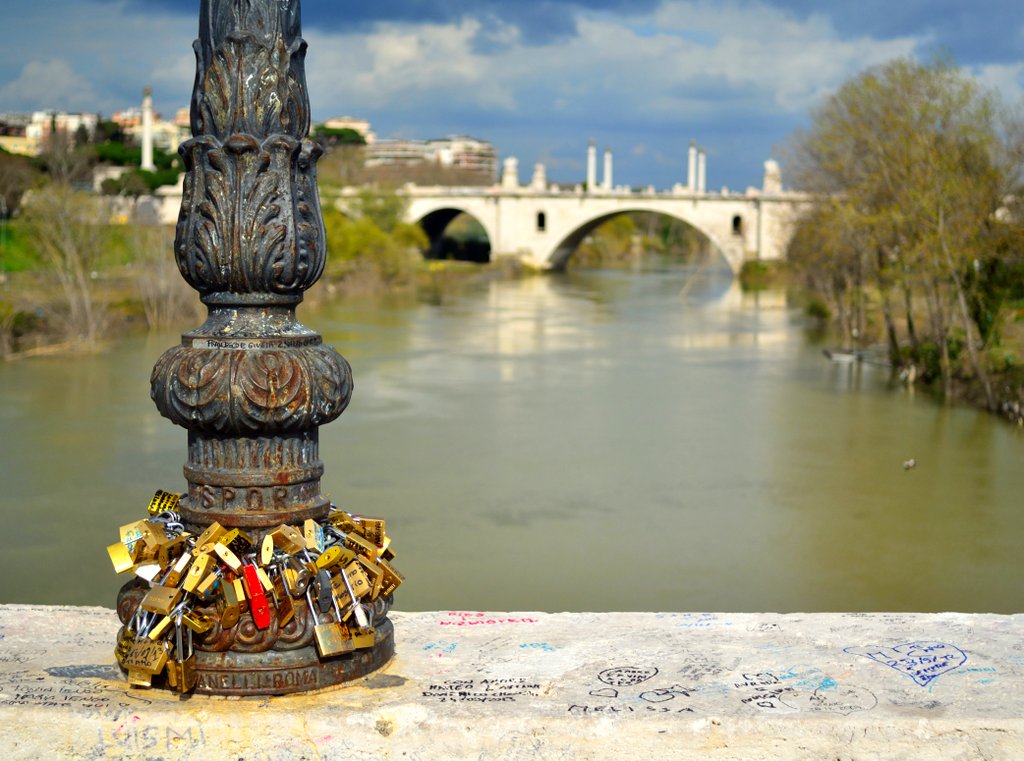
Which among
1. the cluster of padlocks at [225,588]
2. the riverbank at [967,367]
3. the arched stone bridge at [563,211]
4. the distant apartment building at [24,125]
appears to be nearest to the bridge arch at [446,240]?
the arched stone bridge at [563,211]

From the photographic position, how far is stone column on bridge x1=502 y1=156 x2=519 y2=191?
63000 mm

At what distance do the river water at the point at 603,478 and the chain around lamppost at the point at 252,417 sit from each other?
5666 mm

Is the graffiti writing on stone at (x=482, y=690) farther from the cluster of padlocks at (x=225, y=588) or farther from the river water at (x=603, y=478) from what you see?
the river water at (x=603, y=478)

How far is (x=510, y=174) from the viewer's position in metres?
64.0

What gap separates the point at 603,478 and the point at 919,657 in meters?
10.1

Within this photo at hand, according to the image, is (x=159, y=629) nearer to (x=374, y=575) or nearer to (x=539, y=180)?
(x=374, y=575)

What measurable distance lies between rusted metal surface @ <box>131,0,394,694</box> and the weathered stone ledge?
26cm

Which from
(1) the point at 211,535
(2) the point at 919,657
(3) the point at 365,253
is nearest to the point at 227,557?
(1) the point at 211,535

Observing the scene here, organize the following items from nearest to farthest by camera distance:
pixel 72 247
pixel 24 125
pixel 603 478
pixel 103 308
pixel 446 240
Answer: pixel 603 478
pixel 72 247
pixel 103 308
pixel 446 240
pixel 24 125

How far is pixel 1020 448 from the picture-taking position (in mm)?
15359

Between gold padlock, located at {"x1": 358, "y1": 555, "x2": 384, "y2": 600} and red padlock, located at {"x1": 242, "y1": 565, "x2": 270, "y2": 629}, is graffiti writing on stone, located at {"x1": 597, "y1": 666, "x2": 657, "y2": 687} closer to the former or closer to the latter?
gold padlock, located at {"x1": 358, "y1": 555, "x2": 384, "y2": 600}

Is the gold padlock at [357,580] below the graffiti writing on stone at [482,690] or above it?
above

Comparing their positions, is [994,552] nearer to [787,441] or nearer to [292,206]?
[787,441]

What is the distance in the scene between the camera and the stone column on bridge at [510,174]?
63.0 m
